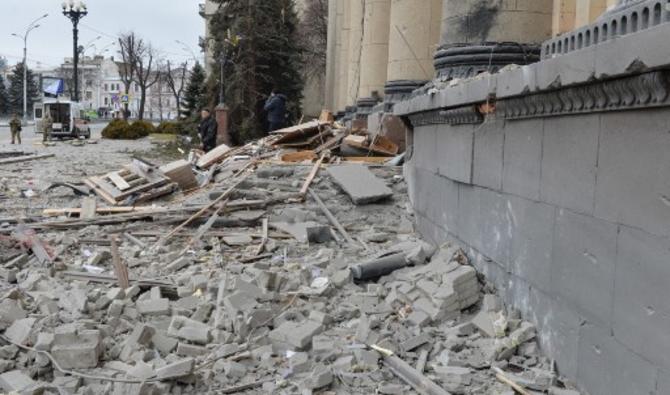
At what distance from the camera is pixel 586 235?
3.84 meters

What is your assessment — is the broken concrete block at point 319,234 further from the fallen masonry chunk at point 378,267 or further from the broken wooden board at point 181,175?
the broken wooden board at point 181,175

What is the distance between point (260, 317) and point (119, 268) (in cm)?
241

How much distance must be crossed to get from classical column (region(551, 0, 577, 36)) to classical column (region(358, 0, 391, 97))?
983 centimetres

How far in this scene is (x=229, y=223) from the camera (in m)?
9.41

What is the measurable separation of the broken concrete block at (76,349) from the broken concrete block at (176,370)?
571mm

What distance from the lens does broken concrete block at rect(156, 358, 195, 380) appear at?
445cm

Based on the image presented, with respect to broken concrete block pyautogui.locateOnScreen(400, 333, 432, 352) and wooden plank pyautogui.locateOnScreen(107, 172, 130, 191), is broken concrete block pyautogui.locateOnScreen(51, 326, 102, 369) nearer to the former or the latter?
broken concrete block pyautogui.locateOnScreen(400, 333, 432, 352)

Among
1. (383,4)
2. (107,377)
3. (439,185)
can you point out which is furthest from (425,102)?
(383,4)

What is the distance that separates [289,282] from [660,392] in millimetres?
3819

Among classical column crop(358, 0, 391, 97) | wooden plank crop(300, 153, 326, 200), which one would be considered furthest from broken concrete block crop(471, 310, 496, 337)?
classical column crop(358, 0, 391, 97)

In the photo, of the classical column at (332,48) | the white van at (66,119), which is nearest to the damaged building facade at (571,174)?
the classical column at (332,48)

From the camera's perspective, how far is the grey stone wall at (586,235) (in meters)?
3.19

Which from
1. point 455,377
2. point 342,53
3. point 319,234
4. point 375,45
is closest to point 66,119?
point 342,53

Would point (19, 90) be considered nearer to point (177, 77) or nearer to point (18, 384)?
→ point (177, 77)
